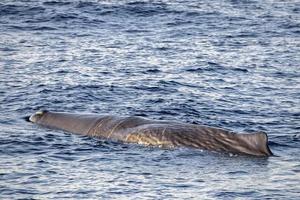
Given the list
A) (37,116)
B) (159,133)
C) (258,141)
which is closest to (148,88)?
(37,116)

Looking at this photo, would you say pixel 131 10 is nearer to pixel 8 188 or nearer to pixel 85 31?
pixel 85 31

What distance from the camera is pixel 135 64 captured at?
970 inches

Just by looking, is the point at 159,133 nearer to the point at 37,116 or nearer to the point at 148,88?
the point at 37,116

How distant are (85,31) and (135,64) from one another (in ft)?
18.0

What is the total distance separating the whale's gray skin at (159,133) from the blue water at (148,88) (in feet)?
0.96

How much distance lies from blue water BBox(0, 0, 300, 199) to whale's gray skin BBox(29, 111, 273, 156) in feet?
0.96

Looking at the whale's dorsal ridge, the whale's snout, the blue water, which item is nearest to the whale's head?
the whale's snout

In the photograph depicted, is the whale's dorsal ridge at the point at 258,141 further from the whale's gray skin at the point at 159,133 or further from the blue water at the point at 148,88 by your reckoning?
the blue water at the point at 148,88

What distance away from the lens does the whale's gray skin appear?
15.3m

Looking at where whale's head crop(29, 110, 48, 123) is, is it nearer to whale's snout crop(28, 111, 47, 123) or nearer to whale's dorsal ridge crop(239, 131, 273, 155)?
whale's snout crop(28, 111, 47, 123)

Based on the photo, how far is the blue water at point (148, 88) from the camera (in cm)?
1385

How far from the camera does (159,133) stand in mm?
16391

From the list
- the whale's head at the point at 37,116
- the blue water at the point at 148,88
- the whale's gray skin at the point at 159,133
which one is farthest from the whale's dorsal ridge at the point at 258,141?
the whale's head at the point at 37,116

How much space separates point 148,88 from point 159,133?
552 centimetres
